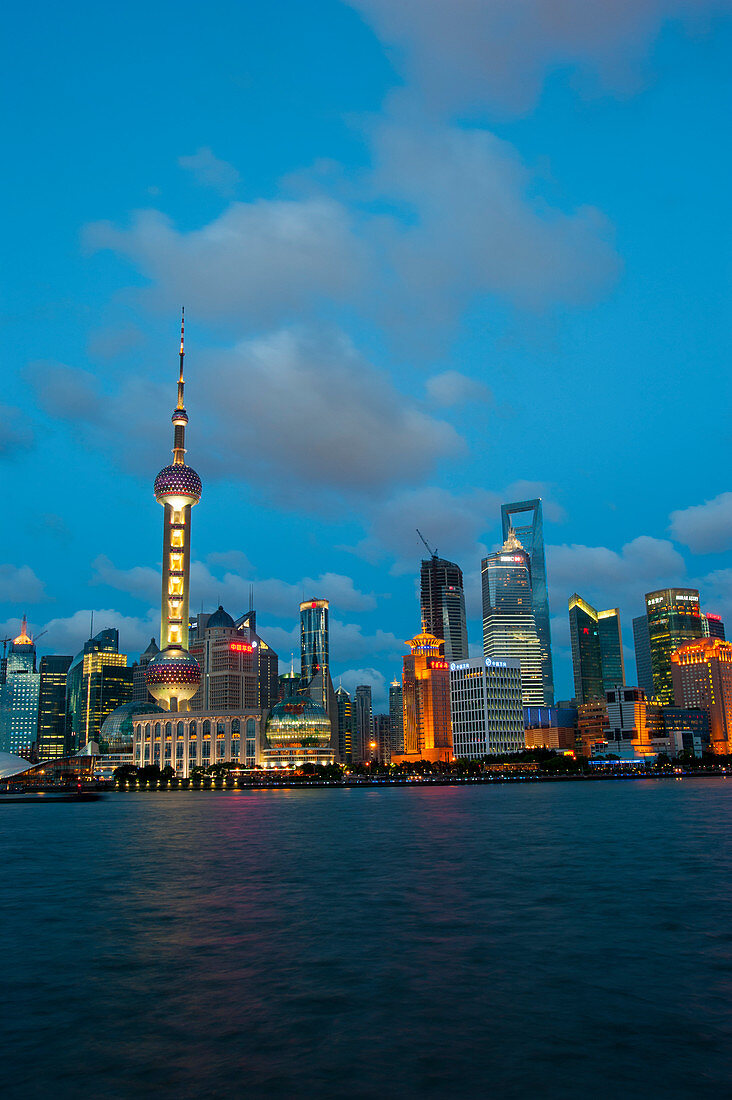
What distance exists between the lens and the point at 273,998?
28.0 metres

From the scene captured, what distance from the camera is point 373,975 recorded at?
100ft

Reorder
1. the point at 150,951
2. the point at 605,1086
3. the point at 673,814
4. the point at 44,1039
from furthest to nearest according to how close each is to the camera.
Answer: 1. the point at 673,814
2. the point at 150,951
3. the point at 44,1039
4. the point at 605,1086

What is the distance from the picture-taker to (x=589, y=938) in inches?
1411

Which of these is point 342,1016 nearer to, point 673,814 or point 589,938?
point 589,938

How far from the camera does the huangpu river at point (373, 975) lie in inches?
834

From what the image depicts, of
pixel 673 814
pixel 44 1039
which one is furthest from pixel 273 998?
pixel 673 814

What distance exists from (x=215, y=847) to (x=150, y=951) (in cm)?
4382

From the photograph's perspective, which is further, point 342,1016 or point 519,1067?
point 342,1016

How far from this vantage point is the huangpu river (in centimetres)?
2117

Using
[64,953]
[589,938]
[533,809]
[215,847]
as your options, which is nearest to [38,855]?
[215,847]

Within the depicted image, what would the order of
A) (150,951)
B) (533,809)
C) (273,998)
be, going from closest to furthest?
1. (273,998)
2. (150,951)
3. (533,809)

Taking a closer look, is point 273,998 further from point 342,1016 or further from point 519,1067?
point 519,1067

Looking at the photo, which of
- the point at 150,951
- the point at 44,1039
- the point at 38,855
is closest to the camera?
the point at 44,1039

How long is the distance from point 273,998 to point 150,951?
9.43 meters
